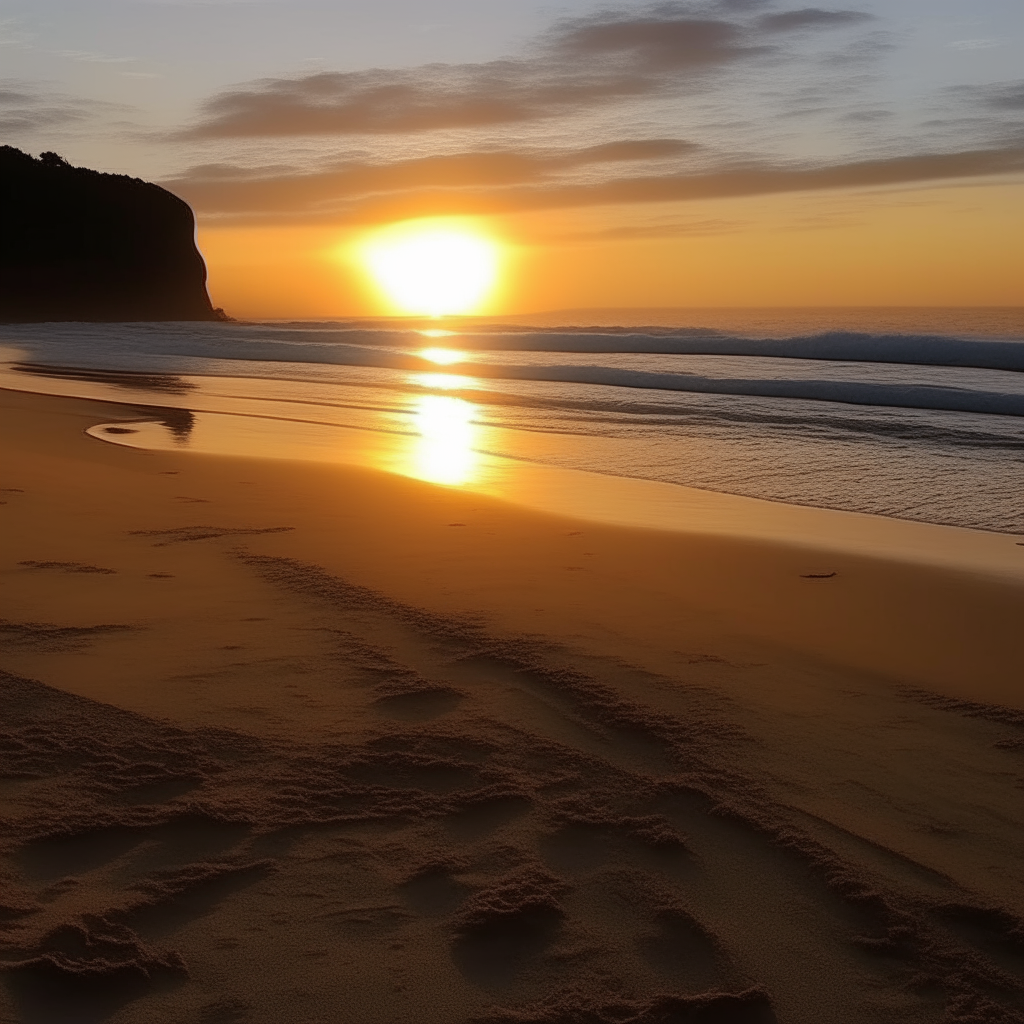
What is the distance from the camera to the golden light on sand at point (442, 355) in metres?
28.3

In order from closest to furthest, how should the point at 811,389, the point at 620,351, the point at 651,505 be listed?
the point at 651,505 → the point at 811,389 → the point at 620,351

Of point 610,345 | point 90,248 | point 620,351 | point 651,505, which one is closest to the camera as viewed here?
point 651,505

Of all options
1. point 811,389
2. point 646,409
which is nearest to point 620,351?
point 811,389

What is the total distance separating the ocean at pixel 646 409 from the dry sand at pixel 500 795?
12.8 feet

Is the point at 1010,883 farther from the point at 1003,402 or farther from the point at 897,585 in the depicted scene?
the point at 1003,402

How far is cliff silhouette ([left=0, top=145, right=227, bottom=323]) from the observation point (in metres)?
76.7

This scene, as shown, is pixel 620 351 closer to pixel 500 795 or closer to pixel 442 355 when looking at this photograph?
pixel 442 355

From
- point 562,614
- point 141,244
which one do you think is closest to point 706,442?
point 562,614

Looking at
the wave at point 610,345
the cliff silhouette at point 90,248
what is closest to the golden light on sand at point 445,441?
the wave at point 610,345

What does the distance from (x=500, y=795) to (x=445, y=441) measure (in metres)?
9.14

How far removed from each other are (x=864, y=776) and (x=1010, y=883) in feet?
1.91

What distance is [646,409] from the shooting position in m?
16.2

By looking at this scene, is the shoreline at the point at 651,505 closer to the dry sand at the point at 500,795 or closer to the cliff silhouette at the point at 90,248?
the dry sand at the point at 500,795

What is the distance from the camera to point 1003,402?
1653cm
